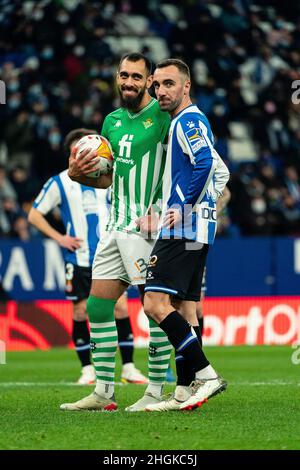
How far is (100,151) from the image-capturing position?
7.55 meters


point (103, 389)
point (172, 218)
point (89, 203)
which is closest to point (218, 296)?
point (89, 203)

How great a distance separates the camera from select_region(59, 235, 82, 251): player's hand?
433 inches

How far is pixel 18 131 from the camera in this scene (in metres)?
19.3

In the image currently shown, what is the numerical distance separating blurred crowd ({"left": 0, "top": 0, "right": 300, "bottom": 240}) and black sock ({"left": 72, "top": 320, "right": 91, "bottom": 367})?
21.5 ft

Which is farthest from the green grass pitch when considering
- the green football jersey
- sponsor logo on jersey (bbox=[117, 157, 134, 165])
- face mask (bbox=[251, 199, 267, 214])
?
face mask (bbox=[251, 199, 267, 214])

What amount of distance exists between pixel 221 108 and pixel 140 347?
6763 millimetres

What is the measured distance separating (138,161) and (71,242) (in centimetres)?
359

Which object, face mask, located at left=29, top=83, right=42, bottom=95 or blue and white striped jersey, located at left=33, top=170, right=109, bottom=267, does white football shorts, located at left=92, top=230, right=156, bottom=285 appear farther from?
face mask, located at left=29, top=83, right=42, bottom=95

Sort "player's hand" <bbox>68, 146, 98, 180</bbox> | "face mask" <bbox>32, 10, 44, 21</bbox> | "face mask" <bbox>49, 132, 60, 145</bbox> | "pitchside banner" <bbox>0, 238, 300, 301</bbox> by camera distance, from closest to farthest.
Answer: "player's hand" <bbox>68, 146, 98, 180</bbox>, "pitchside banner" <bbox>0, 238, 300, 301</bbox>, "face mask" <bbox>49, 132, 60, 145</bbox>, "face mask" <bbox>32, 10, 44, 21</bbox>

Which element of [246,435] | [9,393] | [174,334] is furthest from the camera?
[9,393]

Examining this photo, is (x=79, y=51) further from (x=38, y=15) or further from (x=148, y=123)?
(x=148, y=123)

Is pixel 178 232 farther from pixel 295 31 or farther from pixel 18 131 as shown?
pixel 295 31

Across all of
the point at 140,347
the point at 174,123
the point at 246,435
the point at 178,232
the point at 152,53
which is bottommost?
the point at 140,347

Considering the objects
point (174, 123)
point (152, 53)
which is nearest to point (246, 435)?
point (174, 123)
